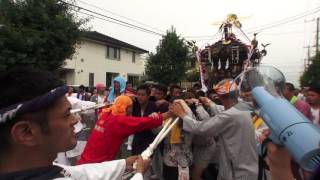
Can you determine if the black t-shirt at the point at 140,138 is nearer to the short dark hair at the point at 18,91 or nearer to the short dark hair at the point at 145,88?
the short dark hair at the point at 145,88

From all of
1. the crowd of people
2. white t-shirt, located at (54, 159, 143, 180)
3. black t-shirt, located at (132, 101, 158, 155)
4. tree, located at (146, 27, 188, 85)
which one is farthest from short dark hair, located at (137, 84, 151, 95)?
tree, located at (146, 27, 188, 85)

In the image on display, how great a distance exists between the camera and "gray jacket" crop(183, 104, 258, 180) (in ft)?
14.7

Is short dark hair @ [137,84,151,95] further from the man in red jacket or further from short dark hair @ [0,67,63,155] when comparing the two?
short dark hair @ [0,67,63,155]

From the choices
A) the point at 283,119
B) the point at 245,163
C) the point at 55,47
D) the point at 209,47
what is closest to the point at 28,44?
the point at 55,47

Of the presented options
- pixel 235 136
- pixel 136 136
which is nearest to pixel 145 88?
pixel 136 136

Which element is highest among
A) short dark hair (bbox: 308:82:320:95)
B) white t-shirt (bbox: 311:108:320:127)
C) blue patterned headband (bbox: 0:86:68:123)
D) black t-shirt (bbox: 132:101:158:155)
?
blue patterned headband (bbox: 0:86:68:123)

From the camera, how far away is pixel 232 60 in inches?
601

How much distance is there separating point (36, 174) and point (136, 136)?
15.1 ft

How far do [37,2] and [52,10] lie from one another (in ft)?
2.12

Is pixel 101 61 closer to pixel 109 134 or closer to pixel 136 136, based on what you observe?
pixel 136 136

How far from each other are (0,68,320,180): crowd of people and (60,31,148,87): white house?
83.2ft

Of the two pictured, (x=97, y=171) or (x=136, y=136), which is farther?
(x=136, y=136)

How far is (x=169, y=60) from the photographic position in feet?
105

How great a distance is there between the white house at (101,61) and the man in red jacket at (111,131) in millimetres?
26561
